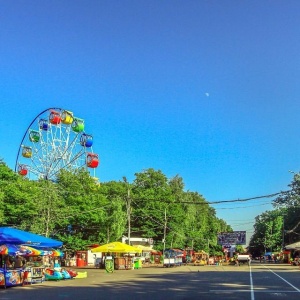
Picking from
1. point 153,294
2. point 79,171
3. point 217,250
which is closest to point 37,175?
point 79,171

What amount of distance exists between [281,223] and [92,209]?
271 feet

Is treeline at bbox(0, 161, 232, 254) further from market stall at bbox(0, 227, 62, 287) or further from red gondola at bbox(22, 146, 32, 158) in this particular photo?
market stall at bbox(0, 227, 62, 287)

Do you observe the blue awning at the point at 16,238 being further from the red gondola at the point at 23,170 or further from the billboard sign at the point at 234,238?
the billboard sign at the point at 234,238

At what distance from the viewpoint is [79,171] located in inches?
2566

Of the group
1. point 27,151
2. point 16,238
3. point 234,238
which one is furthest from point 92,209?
point 234,238

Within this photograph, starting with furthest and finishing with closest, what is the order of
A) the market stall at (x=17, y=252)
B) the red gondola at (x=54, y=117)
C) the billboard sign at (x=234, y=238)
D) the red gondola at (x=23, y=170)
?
1. the billboard sign at (x=234, y=238)
2. the red gondola at (x=23, y=170)
3. the red gondola at (x=54, y=117)
4. the market stall at (x=17, y=252)

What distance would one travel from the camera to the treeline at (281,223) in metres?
82.7

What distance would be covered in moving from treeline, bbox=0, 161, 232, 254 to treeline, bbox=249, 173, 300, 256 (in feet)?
59.6

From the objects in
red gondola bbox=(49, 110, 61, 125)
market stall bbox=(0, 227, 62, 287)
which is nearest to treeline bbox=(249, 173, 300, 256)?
red gondola bbox=(49, 110, 61, 125)

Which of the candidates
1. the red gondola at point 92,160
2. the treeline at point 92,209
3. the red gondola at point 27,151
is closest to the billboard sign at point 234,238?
the treeline at point 92,209

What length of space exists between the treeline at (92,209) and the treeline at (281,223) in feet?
59.6

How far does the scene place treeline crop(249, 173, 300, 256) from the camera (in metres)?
82.7

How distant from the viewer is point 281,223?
126 m

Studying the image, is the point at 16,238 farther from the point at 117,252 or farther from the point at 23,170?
the point at 23,170
